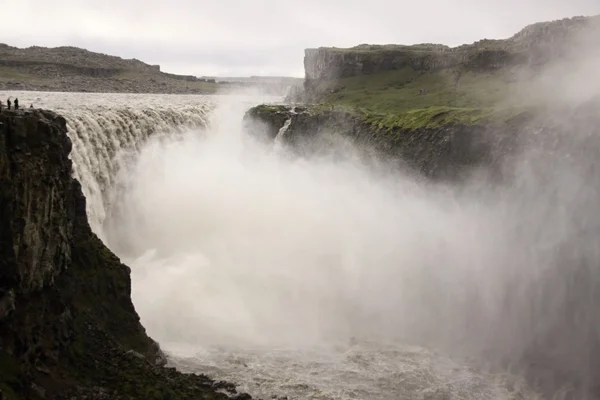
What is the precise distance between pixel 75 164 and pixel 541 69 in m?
77.8

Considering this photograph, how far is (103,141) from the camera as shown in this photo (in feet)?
154

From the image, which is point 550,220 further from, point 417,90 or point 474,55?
point 474,55

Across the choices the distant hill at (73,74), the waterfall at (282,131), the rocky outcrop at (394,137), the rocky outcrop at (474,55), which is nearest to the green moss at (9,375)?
the rocky outcrop at (394,137)

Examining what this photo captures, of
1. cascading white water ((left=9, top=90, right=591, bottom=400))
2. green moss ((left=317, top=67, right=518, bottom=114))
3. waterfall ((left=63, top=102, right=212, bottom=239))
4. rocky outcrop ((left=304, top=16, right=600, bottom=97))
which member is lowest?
cascading white water ((left=9, top=90, right=591, bottom=400))

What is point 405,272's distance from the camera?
43750 millimetres

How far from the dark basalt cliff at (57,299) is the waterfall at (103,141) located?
14.8m

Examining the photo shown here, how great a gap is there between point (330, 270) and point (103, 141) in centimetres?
2079

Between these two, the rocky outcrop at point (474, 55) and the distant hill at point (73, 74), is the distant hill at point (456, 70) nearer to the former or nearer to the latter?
the rocky outcrop at point (474, 55)

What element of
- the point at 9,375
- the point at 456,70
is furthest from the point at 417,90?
the point at 9,375

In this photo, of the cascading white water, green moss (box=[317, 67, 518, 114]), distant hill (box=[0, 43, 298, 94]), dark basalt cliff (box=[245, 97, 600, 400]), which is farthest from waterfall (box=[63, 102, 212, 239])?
distant hill (box=[0, 43, 298, 94])

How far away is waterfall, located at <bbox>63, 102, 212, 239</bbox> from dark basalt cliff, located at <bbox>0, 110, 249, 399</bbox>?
1484 cm

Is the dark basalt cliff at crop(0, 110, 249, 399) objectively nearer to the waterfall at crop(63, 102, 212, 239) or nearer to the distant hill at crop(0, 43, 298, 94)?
the waterfall at crop(63, 102, 212, 239)

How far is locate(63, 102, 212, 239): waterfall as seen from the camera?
139ft

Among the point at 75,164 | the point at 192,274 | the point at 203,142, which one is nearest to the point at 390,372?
the point at 192,274
